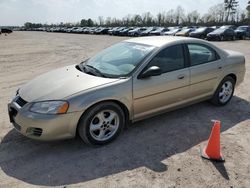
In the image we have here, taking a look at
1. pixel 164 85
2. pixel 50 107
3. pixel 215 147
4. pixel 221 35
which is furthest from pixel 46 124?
pixel 221 35

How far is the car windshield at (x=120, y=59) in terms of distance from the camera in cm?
418

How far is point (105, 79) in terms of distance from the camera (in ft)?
13.0

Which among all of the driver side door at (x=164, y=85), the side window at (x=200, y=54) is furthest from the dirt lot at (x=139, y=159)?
the side window at (x=200, y=54)

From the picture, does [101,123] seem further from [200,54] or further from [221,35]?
[221,35]

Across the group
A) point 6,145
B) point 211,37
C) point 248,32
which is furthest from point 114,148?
point 248,32

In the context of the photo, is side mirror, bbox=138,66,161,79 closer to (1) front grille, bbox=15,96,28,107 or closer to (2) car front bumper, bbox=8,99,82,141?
(2) car front bumper, bbox=8,99,82,141

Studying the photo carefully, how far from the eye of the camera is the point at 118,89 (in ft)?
12.6

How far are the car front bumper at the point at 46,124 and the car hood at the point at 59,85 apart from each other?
253mm

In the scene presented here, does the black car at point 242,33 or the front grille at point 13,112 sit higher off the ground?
the front grille at point 13,112

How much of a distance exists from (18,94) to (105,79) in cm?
141

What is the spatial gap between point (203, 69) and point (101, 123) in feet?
7.67

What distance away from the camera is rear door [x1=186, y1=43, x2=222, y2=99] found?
4836 millimetres

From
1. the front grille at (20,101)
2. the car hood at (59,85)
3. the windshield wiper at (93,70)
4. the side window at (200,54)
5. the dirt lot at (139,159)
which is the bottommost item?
the dirt lot at (139,159)

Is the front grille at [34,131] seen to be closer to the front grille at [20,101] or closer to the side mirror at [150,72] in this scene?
the front grille at [20,101]
